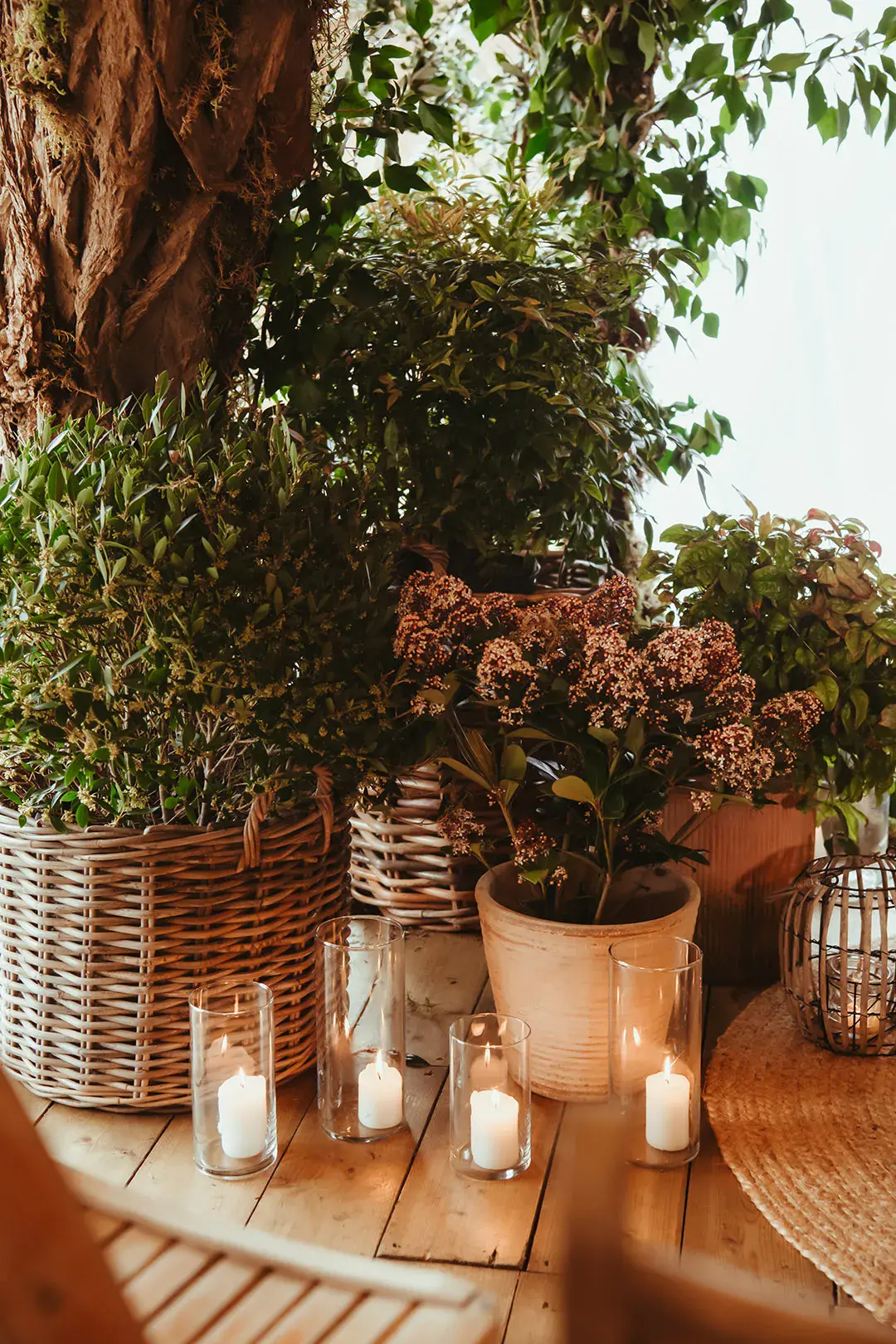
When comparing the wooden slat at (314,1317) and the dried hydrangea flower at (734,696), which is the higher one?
the dried hydrangea flower at (734,696)

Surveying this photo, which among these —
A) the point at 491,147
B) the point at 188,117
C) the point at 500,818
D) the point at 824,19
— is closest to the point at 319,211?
the point at 188,117

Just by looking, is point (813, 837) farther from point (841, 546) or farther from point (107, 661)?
point (107, 661)

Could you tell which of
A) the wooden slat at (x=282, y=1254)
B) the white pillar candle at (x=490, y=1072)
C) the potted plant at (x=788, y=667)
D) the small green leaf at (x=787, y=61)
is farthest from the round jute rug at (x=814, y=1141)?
the small green leaf at (x=787, y=61)

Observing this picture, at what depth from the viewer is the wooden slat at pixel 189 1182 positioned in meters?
1.21

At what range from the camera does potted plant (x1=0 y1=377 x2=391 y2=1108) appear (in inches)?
45.7

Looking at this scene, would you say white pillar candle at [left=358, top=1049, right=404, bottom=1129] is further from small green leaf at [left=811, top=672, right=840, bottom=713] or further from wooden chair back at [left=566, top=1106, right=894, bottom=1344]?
wooden chair back at [left=566, top=1106, right=894, bottom=1344]

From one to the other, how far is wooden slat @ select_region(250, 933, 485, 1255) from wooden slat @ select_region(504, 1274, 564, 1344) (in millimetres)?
151

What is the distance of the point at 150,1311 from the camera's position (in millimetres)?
784

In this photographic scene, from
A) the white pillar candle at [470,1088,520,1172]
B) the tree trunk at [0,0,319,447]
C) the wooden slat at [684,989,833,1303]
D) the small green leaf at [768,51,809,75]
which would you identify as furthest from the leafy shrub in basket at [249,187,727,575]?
the wooden slat at [684,989,833,1303]

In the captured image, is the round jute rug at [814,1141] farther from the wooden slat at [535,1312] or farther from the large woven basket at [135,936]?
the large woven basket at [135,936]

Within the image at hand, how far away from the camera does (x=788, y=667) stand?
1531mm

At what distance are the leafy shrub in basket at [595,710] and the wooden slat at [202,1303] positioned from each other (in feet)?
1.89

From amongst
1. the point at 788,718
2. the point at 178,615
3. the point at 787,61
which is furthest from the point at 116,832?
the point at 787,61

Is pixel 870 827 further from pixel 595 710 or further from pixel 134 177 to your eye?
pixel 134 177
